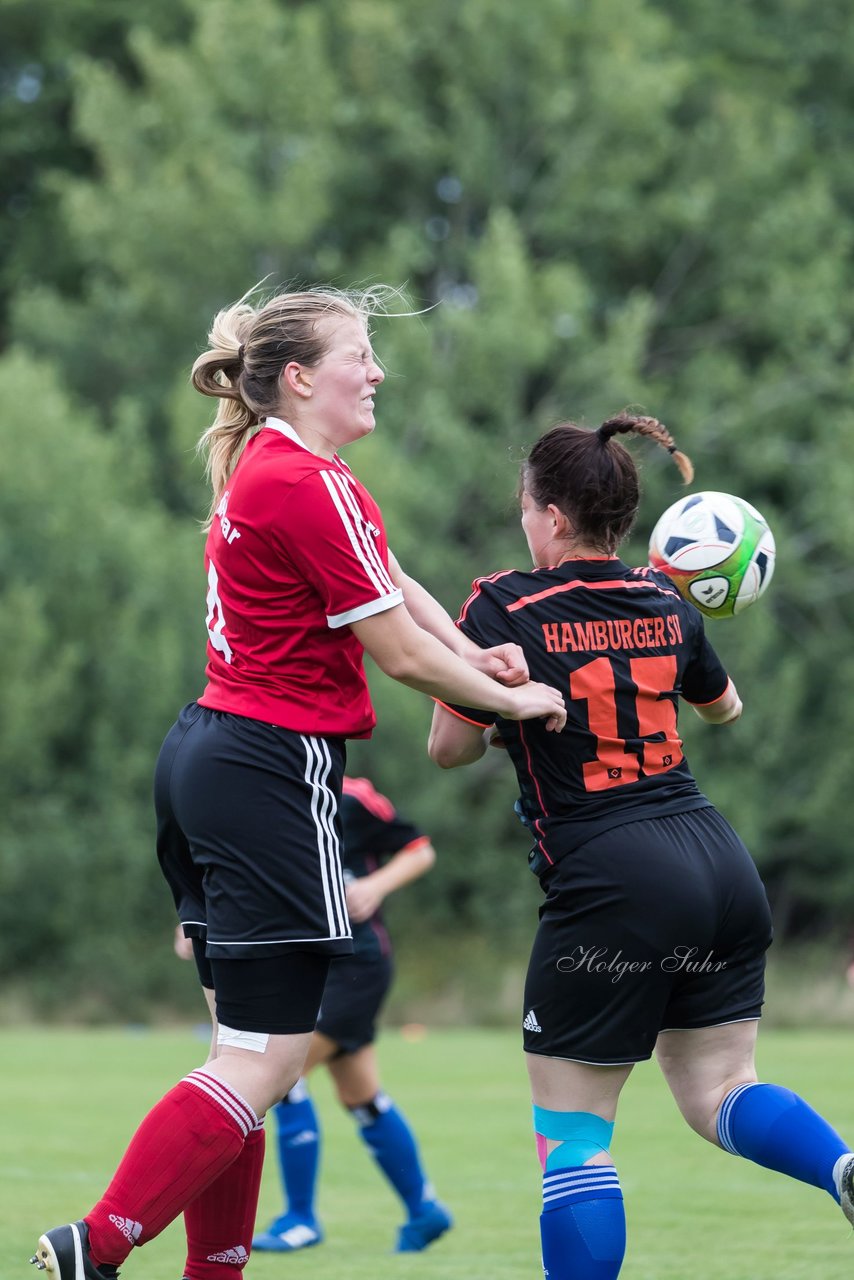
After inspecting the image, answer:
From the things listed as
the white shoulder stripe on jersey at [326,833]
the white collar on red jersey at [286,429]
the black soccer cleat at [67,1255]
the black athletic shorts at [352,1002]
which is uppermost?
the white collar on red jersey at [286,429]

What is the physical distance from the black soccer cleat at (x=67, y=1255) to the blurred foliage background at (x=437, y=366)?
16304 mm

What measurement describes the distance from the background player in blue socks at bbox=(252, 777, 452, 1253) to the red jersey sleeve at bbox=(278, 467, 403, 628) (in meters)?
2.28

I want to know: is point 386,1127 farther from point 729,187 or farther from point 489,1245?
point 729,187

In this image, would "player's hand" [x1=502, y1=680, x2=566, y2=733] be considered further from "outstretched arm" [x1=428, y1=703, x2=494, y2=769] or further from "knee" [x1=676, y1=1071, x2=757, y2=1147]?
"knee" [x1=676, y1=1071, x2=757, y2=1147]

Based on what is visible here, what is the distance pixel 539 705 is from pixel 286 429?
2.58 feet

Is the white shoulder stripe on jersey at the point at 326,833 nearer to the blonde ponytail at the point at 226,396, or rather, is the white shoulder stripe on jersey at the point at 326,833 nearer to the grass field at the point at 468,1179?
the blonde ponytail at the point at 226,396

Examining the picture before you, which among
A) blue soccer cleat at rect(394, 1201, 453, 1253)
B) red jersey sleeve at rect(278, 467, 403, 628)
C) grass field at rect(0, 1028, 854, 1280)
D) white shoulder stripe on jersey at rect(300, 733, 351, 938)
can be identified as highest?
red jersey sleeve at rect(278, 467, 403, 628)

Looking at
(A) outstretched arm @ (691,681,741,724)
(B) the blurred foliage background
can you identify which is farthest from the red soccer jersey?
(B) the blurred foliage background

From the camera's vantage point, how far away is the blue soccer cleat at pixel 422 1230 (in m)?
5.73

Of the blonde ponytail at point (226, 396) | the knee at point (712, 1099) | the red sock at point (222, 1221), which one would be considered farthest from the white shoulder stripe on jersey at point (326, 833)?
the knee at point (712, 1099)

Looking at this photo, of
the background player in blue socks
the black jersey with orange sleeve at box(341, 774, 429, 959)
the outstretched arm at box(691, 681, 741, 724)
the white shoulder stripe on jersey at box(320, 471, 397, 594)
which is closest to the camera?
the white shoulder stripe on jersey at box(320, 471, 397, 594)

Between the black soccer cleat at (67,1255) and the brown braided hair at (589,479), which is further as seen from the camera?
the brown braided hair at (589,479)

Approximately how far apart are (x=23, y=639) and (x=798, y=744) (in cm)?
998

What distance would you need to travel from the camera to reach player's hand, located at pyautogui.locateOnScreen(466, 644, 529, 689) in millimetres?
3557
